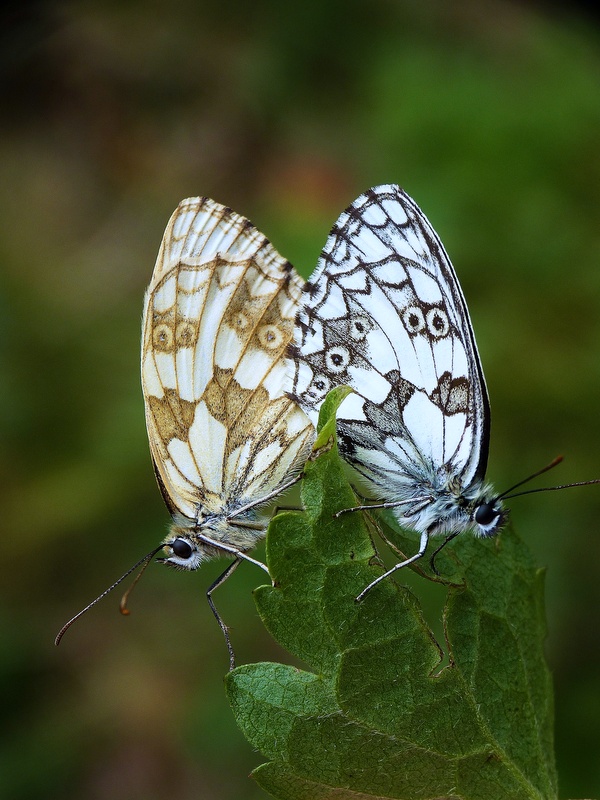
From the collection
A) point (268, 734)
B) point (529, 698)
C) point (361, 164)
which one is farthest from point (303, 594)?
point (361, 164)

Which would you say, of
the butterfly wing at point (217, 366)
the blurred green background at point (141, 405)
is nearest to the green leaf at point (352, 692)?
the butterfly wing at point (217, 366)

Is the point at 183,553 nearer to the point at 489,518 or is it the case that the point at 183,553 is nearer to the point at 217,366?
the point at 217,366

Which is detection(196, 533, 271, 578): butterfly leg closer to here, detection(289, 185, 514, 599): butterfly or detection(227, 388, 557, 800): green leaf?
detection(289, 185, 514, 599): butterfly

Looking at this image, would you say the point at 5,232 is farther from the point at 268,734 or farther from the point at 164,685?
the point at 268,734

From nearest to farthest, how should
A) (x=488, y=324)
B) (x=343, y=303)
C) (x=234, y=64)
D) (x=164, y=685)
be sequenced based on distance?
1. (x=343, y=303)
2. (x=488, y=324)
3. (x=164, y=685)
4. (x=234, y=64)

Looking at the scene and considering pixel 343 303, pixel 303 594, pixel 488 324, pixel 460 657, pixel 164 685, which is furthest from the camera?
pixel 164 685

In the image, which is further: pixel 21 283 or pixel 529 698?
pixel 21 283

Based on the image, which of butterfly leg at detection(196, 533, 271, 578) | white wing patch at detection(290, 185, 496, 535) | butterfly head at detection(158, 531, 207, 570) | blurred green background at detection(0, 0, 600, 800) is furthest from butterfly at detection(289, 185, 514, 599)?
blurred green background at detection(0, 0, 600, 800)
